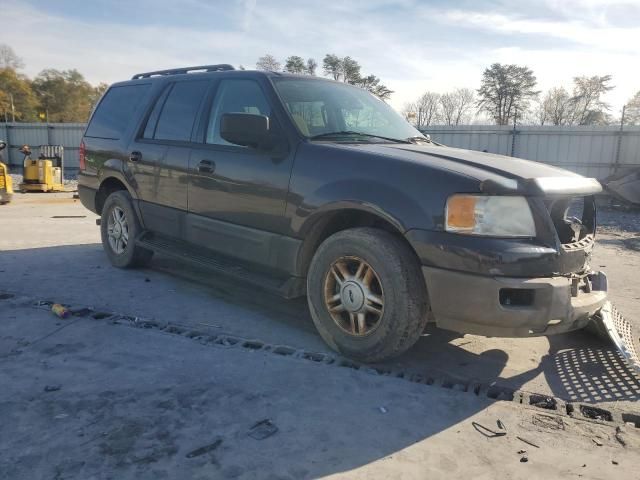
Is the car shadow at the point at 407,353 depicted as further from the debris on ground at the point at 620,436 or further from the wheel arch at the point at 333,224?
the wheel arch at the point at 333,224

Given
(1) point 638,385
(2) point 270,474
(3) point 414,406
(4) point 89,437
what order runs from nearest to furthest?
(2) point 270,474
(4) point 89,437
(3) point 414,406
(1) point 638,385

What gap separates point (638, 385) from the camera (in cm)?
314

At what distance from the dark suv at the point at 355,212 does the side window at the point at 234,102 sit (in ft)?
0.04

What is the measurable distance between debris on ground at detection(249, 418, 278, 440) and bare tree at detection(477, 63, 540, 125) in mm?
45336

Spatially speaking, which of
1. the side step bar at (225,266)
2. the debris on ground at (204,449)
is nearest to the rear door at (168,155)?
the side step bar at (225,266)

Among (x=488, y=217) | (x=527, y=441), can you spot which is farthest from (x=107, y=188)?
(x=527, y=441)

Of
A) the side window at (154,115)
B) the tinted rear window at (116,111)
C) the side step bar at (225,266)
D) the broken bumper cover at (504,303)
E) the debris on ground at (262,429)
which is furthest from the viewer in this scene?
the tinted rear window at (116,111)

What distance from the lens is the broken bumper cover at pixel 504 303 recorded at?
2773 mm

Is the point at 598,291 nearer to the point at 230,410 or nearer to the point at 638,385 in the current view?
the point at 638,385

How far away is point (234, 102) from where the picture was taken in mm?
4250

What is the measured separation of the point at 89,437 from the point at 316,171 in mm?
2034

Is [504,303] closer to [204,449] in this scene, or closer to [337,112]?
[204,449]

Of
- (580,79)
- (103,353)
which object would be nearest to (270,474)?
(103,353)

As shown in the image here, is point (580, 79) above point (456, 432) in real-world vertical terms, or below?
above
